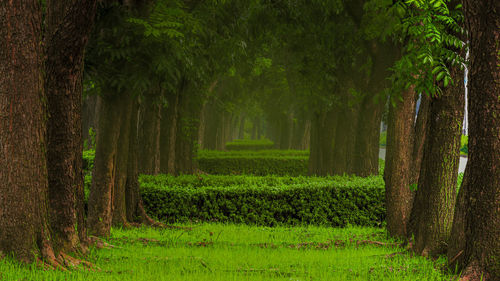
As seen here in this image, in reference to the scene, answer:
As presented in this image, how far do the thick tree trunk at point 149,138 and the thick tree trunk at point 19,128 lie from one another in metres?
9.30

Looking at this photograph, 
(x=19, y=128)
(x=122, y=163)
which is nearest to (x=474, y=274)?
(x=19, y=128)

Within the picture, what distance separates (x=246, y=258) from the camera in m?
7.01

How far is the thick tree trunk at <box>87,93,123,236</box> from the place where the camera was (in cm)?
878

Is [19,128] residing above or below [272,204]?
above

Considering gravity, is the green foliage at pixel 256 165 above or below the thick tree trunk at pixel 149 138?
below

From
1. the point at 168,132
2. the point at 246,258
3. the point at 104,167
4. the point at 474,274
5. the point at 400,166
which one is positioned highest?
the point at 168,132

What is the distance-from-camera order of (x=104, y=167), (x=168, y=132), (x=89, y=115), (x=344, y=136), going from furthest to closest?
1. (x=89, y=115)
2. (x=344, y=136)
3. (x=168, y=132)
4. (x=104, y=167)

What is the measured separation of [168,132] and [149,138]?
6.00 ft

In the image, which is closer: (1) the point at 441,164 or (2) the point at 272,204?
(1) the point at 441,164

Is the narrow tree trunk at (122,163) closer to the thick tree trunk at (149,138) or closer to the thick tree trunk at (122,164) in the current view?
the thick tree trunk at (122,164)

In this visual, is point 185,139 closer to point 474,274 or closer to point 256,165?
point 256,165

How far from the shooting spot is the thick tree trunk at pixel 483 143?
489 cm

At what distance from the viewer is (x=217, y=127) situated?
3462 centimetres

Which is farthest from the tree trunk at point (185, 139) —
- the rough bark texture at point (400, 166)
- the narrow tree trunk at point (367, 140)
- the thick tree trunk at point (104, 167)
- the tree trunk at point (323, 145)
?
the rough bark texture at point (400, 166)
